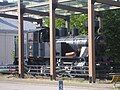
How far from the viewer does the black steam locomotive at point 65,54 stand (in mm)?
25203

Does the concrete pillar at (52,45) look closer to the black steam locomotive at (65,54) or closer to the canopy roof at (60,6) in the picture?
the canopy roof at (60,6)

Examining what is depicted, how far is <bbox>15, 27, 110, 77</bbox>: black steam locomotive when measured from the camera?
25.2m

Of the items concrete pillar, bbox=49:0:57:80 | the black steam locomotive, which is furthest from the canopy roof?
the black steam locomotive

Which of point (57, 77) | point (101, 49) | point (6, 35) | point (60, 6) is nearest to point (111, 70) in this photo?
point (101, 49)

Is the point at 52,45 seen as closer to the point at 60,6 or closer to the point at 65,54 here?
the point at 60,6

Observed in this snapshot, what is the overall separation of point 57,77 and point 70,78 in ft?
3.20

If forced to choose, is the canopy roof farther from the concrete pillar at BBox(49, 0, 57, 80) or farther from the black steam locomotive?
the black steam locomotive

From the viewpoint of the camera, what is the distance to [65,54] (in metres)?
27.3

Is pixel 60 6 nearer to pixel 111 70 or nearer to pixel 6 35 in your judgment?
pixel 111 70

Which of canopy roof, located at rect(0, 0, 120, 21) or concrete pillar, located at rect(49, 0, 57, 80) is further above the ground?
canopy roof, located at rect(0, 0, 120, 21)

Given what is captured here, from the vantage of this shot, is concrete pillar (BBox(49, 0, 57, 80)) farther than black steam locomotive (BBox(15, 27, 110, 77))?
No

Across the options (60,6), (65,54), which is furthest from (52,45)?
(65,54)

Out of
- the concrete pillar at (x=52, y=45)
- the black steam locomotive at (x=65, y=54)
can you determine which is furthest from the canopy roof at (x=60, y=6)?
the black steam locomotive at (x=65, y=54)

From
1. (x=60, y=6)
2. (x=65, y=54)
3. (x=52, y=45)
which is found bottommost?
(x=65, y=54)
